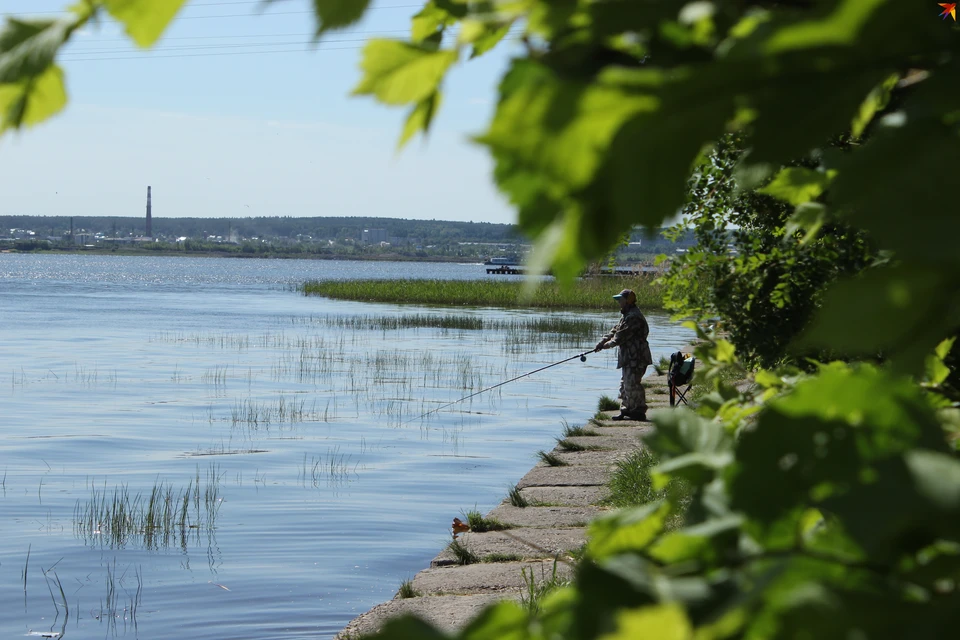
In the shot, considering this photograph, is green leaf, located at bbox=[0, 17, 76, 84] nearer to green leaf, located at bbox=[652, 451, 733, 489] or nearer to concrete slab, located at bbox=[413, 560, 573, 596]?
green leaf, located at bbox=[652, 451, 733, 489]

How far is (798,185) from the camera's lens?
158 centimetres

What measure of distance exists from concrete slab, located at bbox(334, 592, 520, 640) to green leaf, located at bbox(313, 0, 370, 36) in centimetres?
547

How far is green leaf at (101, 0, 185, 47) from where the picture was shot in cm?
77

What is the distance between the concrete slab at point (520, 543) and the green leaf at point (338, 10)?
692cm

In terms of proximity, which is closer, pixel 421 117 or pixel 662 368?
pixel 421 117

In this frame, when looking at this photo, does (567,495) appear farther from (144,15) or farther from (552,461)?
(144,15)

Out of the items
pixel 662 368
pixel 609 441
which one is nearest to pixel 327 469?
pixel 609 441

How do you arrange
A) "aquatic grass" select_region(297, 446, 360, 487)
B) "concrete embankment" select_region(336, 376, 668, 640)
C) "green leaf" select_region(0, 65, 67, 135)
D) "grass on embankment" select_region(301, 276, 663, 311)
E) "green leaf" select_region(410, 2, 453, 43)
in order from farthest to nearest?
"grass on embankment" select_region(301, 276, 663, 311) < "aquatic grass" select_region(297, 446, 360, 487) < "concrete embankment" select_region(336, 376, 668, 640) < "green leaf" select_region(410, 2, 453, 43) < "green leaf" select_region(0, 65, 67, 135)

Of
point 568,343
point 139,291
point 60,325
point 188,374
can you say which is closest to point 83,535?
point 188,374

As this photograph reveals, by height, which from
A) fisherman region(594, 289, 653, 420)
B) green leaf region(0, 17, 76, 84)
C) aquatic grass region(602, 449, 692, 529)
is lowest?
aquatic grass region(602, 449, 692, 529)

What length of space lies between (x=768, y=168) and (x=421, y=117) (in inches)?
15.6

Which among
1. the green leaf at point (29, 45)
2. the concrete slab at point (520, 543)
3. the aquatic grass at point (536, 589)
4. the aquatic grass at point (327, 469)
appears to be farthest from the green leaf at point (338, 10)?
the aquatic grass at point (327, 469)

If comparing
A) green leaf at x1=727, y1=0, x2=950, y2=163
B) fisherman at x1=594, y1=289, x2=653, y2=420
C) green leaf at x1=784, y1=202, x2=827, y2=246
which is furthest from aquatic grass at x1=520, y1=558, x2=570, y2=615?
A: fisherman at x1=594, y1=289, x2=653, y2=420

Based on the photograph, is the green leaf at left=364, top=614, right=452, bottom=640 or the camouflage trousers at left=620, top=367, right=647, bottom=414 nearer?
the green leaf at left=364, top=614, right=452, bottom=640
